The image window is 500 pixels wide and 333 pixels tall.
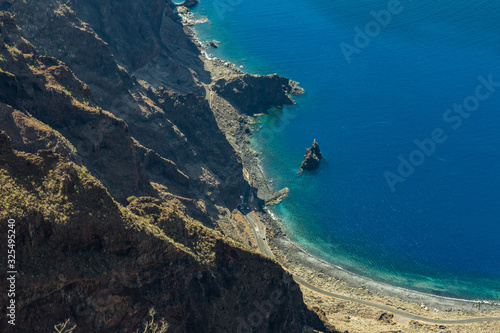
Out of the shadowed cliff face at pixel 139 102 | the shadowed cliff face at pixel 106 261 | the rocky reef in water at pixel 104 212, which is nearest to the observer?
the shadowed cliff face at pixel 106 261

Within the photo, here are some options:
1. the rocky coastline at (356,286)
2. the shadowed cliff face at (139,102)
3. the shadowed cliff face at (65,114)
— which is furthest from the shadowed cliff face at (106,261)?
the rocky coastline at (356,286)

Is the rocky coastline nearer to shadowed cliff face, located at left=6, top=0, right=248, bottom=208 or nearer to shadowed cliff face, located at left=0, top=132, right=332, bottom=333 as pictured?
shadowed cliff face, located at left=6, top=0, right=248, bottom=208

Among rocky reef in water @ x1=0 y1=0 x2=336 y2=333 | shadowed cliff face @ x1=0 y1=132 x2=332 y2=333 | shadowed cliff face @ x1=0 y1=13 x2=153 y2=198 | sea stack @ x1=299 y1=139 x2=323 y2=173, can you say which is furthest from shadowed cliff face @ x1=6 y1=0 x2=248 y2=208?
shadowed cliff face @ x1=0 y1=132 x2=332 y2=333

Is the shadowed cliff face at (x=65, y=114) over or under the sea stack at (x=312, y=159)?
over

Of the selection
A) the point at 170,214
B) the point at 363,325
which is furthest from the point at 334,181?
the point at 170,214

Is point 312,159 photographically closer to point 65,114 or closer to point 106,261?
point 65,114

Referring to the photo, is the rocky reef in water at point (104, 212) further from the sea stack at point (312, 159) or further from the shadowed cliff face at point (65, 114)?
the sea stack at point (312, 159)

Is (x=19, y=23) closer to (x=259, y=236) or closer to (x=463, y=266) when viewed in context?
(x=259, y=236)
